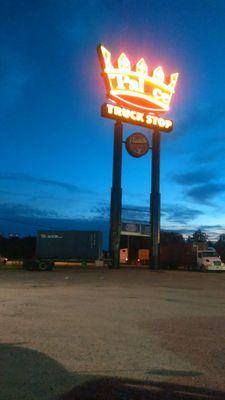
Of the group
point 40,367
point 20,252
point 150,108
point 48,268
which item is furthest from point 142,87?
point 20,252

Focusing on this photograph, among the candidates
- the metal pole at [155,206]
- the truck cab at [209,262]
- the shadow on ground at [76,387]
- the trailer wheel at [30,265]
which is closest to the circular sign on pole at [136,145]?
the metal pole at [155,206]

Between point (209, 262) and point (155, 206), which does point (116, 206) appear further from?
point (209, 262)

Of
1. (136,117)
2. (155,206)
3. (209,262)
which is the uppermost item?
(136,117)

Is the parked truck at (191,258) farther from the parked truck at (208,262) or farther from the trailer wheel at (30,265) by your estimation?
the trailer wheel at (30,265)

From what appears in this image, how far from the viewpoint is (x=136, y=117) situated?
4644 centimetres

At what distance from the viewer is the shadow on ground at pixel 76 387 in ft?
20.4

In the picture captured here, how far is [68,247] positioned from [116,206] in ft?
19.0

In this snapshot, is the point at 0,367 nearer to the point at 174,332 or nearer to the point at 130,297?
the point at 174,332

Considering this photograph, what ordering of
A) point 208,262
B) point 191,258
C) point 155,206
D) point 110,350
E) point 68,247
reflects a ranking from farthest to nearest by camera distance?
point 191,258 → point 155,206 → point 208,262 → point 68,247 → point 110,350

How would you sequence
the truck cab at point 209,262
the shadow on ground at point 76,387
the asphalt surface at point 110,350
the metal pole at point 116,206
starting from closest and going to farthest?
the shadow on ground at point 76,387 → the asphalt surface at point 110,350 → the metal pole at point 116,206 → the truck cab at point 209,262

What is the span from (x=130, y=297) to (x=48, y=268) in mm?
26406

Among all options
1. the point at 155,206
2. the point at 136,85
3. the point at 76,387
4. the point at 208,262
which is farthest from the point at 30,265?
the point at 76,387

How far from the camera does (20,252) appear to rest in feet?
382

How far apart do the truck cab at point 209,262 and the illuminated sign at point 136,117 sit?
39.8 ft
